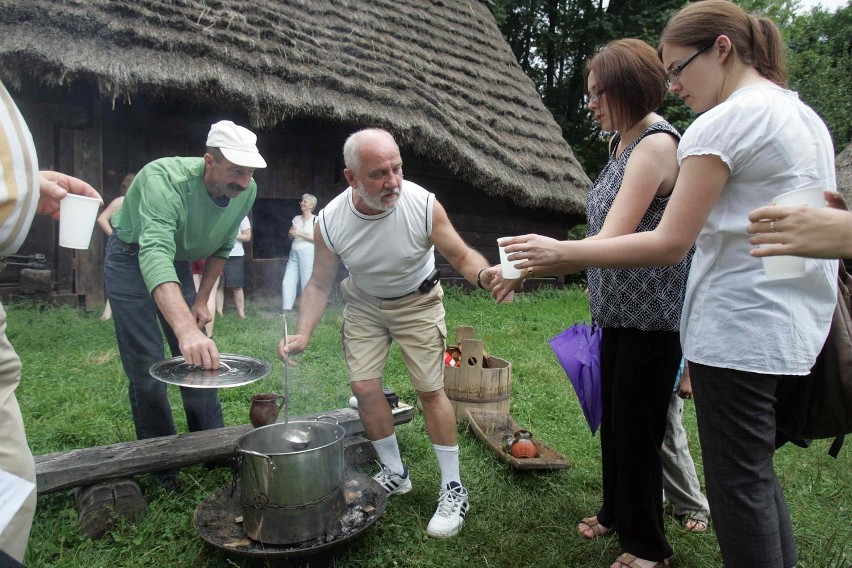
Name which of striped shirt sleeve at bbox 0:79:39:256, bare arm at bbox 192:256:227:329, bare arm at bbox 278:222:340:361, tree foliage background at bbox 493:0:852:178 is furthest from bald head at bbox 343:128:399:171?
tree foliage background at bbox 493:0:852:178

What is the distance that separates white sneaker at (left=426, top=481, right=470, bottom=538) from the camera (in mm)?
2709

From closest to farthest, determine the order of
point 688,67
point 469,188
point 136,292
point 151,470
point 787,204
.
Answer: point 787,204 < point 688,67 < point 151,470 < point 136,292 < point 469,188

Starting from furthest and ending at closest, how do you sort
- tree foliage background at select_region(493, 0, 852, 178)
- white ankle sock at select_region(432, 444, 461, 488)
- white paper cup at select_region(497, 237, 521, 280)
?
1. tree foliage background at select_region(493, 0, 852, 178)
2. white ankle sock at select_region(432, 444, 461, 488)
3. white paper cup at select_region(497, 237, 521, 280)

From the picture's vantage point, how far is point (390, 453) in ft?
10.1

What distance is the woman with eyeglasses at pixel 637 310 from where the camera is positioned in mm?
2166

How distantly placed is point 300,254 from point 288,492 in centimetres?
554

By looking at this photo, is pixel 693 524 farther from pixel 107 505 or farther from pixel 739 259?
pixel 107 505

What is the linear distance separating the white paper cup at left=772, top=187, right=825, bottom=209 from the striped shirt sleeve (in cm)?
166

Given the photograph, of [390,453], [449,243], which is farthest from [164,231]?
[390,453]

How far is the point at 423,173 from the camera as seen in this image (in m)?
9.39

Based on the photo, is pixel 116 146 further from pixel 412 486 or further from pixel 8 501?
pixel 8 501

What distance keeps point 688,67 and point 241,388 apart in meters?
3.85

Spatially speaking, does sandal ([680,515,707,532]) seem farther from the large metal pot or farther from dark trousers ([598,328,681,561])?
the large metal pot

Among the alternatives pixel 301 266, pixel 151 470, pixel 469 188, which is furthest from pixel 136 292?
pixel 469 188
